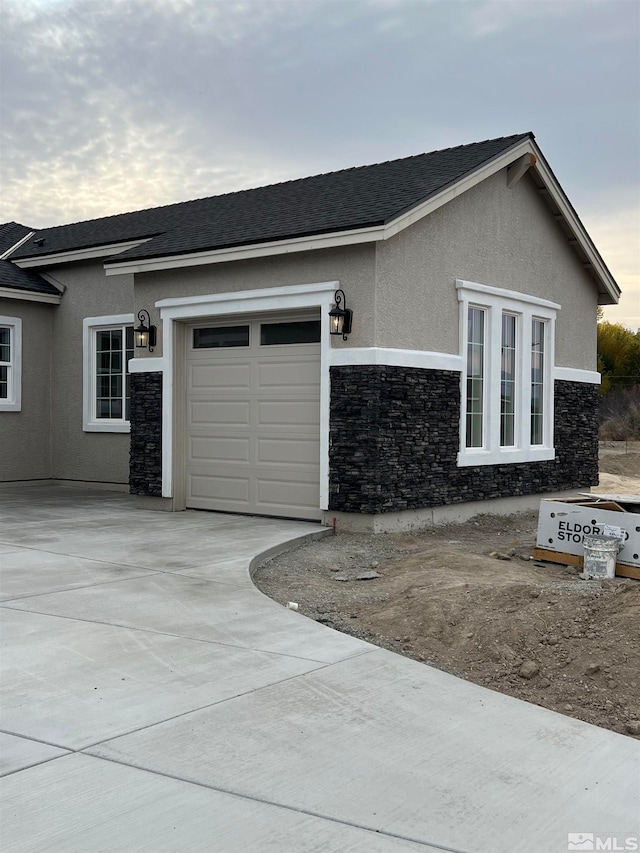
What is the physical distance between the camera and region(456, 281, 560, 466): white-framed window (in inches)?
462

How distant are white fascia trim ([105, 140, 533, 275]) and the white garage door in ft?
3.08

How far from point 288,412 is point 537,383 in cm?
450

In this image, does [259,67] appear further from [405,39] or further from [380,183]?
[380,183]

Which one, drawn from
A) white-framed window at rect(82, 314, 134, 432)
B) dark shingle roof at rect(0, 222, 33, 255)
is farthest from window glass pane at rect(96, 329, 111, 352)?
dark shingle roof at rect(0, 222, 33, 255)

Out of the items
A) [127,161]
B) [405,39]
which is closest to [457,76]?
[405,39]

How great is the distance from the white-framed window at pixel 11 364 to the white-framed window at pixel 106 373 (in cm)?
116

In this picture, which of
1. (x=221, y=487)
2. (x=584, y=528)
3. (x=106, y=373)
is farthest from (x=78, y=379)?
(x=584, y=528)

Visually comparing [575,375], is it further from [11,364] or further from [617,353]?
[617,353]

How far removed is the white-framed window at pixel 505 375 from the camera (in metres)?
11.7

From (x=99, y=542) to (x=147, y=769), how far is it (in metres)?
5.81

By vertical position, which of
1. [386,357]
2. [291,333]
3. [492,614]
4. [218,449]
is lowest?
[492,614]

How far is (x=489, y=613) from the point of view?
20.2 feet

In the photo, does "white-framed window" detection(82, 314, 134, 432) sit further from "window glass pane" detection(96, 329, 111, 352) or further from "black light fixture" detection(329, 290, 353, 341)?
Answer: "black light fixture" detection(329, 290, 353, 341)

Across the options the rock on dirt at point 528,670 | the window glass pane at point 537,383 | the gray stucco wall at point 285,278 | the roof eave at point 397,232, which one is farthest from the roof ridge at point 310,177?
the rock on dirt at point 528,670
